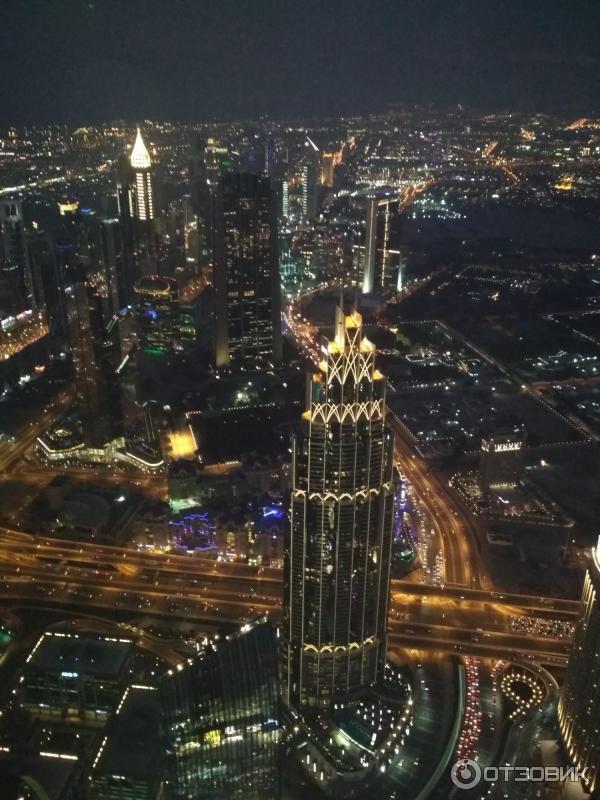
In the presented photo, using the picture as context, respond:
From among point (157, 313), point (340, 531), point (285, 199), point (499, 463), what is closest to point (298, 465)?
point (340, 531)

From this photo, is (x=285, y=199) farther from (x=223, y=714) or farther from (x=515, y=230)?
(x=223, y=714)

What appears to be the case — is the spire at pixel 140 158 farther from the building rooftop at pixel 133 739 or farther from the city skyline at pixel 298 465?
the building rooftop at pixel 133 739

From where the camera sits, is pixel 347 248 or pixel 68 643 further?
pixel 347 248

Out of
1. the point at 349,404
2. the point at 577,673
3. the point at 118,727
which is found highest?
the point at 349,404


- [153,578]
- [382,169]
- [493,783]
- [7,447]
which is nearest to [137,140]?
[7,447]

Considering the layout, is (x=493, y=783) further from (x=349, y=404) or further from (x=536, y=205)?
(x=536, y=205)

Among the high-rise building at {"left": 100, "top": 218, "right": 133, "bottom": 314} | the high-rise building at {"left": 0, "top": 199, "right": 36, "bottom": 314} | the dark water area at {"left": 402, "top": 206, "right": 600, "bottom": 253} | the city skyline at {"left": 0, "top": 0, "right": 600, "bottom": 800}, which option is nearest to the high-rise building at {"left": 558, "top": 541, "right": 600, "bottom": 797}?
the city skyline at {"left": 0, "top": 0, "right": 600, "bottom": 800}

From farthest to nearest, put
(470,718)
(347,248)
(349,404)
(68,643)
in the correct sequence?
(347,248) < (68,643) < (470,718) < (349,404)
